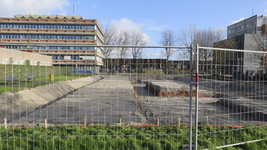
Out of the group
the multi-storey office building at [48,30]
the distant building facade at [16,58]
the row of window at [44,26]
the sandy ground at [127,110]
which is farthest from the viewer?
the row of window at [44,26]

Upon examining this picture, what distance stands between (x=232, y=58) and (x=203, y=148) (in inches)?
122

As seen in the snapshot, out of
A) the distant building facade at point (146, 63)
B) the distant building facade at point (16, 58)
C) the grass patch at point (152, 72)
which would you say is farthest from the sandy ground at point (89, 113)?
the distant building facade at point (16, 58)

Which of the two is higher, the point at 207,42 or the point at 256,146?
the point at 207,42

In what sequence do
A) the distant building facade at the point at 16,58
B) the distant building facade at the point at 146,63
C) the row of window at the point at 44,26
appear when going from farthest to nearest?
the row of window at the point at 44,26 < the distant building facade at the point at 16,58 < the distant building facade at the point at 146,63

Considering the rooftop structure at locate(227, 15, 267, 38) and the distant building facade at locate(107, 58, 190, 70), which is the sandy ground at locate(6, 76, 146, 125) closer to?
the distant building facade at locate(107, 58, 190, 70)

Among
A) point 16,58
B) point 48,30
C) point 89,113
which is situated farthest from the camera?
point 48,30

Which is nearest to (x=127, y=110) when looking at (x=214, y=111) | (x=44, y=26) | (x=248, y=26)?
(x=214, y=111)

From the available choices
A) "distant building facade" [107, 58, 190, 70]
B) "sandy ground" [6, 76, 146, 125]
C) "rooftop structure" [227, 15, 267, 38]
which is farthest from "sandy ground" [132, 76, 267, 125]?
"rooftop structure" [227, 15, 267, 38]

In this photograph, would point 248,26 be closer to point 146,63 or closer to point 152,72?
point 152,72

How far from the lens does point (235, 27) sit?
6494 centimetres

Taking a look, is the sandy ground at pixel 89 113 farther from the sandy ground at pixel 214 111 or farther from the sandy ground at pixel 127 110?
the sandy ground at pixel 214 111

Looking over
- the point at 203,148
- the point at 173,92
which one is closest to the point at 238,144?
the point at 203,148

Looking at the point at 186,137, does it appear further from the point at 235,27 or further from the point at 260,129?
the point at 235,27

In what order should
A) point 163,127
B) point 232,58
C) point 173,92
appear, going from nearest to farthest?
point 232,58
point 163,127
point 173,92
